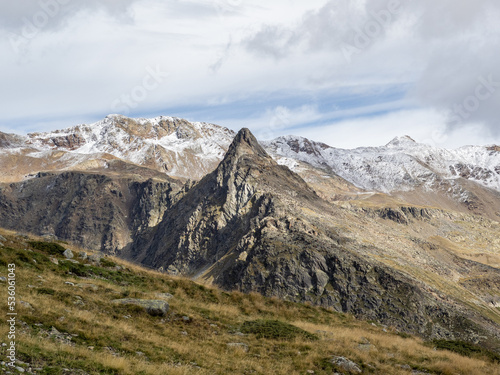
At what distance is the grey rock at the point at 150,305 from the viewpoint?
20939mm

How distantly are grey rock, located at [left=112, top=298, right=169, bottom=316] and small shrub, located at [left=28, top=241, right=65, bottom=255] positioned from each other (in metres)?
9.08

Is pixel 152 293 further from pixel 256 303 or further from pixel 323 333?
pixel 323 333

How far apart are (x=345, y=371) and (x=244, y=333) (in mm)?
6227

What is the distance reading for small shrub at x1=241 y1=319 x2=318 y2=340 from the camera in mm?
22250

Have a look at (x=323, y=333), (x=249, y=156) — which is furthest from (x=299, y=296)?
(x=249, y=156)

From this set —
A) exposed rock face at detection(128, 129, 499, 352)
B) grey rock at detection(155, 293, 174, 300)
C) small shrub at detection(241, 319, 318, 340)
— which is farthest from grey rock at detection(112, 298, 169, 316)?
exposed rock face at detection(128, 129, 499, 352)

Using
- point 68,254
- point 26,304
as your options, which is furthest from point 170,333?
point 68,254

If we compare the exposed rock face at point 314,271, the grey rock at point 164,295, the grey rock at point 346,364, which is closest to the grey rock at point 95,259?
the grey rock at point 164,295

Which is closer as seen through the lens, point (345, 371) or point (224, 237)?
point (345, 371)

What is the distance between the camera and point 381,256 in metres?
122

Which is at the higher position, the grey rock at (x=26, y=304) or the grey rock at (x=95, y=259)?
the grey rock at (x=95, y=259)

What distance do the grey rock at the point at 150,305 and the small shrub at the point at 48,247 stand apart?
9075 mm

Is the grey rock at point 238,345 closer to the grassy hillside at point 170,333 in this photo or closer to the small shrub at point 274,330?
the grassy hillside at point 170,333

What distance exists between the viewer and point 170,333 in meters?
19.3
